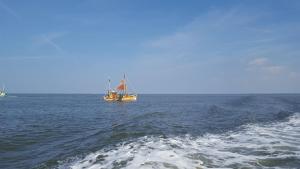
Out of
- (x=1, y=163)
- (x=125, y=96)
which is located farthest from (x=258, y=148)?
(x=125, y=96)

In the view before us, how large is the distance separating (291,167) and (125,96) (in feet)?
273

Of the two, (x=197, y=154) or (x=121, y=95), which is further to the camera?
(x=121, y=95)

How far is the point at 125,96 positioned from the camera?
92500mm

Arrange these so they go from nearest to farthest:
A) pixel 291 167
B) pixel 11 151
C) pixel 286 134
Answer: pixel 291 167
pixel 11 151
pixel 286 134

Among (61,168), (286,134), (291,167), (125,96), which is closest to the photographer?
(291,167)

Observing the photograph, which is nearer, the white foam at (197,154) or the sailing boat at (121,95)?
the white foam at (197,154)

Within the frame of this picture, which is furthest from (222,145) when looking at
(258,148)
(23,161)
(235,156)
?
(23,161)

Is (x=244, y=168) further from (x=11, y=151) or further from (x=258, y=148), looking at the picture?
(x=11, y=151)

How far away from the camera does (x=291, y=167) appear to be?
10.3 m

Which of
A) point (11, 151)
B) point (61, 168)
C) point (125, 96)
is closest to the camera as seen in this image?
point (61, 168)

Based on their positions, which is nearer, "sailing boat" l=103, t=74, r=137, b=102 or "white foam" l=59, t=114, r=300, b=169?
"white foam" l=59, t=114, r=300, b=169

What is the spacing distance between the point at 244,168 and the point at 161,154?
3.46m

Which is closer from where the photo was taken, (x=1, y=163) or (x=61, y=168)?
(x=61, y=168)

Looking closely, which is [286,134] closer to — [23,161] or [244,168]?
[244,168]
